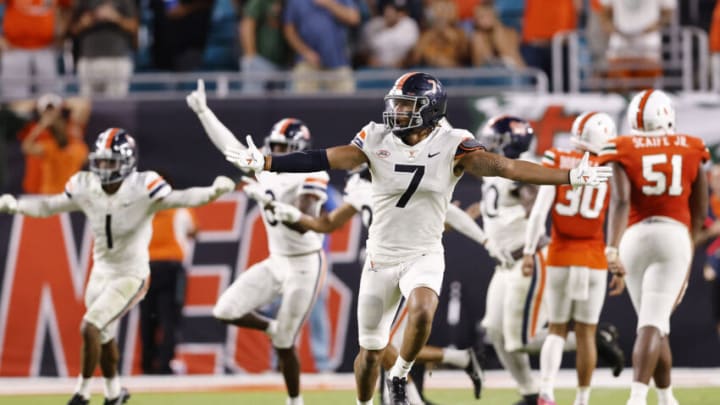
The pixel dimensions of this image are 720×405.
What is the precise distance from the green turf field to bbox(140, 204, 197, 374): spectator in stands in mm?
1118

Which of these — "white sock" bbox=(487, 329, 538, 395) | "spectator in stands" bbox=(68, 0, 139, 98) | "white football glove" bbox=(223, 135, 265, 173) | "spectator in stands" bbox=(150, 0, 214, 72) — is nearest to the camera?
"white football glove" bbox=(223, 135, 265, 173)

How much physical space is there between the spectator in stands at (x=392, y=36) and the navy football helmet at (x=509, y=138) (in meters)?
4.11

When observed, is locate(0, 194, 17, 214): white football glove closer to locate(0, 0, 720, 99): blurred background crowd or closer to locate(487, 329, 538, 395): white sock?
locate(0, 0, 720, 99): blurred background crowd

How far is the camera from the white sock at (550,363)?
862cm

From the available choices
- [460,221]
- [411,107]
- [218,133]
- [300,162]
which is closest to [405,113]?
[411,107]

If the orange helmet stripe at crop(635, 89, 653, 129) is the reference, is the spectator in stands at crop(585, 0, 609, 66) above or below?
above

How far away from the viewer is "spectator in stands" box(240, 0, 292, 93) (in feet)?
42.7

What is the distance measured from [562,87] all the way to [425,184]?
559cm

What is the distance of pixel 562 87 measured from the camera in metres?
12.7

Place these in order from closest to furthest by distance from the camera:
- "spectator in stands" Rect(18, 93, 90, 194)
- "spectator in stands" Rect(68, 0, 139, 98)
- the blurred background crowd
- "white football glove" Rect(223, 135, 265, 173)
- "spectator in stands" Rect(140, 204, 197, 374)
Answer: "white football glove" Rect(223, 135, 265, 173) → "spectator in stands" Rect(140, 204, 197, 374) → "spectator in stands" Rect(18, 93, 90, 194) → the blurred background crowd → "spectator in stands" Rect(68, 0, 139, 98)

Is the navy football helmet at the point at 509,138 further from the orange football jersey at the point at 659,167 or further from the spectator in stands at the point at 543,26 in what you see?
the spectator in stands at the point at 543,26

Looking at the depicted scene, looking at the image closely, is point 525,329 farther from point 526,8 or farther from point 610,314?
point 526,8

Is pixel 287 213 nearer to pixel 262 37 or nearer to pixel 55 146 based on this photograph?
pixel 55 146

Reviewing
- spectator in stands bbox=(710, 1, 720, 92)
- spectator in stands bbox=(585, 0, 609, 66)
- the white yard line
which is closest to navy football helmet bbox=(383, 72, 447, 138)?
the white yard line
